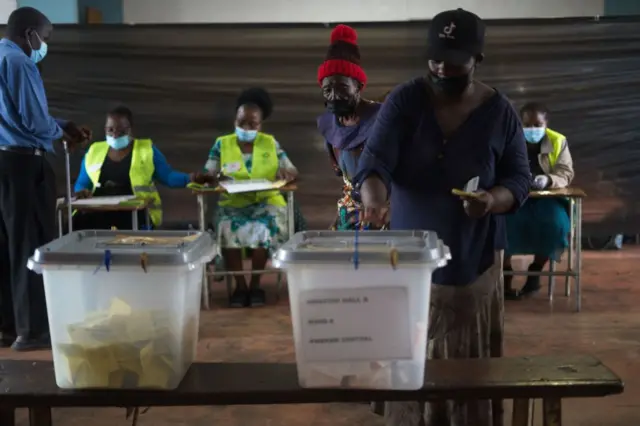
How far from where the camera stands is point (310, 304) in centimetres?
134

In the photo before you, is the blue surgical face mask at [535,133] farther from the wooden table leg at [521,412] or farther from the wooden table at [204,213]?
the wooden table leg at [521,412]

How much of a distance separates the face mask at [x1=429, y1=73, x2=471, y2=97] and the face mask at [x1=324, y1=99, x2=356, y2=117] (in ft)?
2.62

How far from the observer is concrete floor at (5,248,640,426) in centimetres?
269

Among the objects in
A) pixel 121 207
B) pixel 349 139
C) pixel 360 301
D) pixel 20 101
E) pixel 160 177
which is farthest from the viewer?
pixel 160 177

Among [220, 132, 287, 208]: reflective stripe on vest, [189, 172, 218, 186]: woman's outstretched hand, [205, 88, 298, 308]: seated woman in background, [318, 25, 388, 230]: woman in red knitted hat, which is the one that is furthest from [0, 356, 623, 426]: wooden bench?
[220, 132, 287, 208]: reflective stripe on vest

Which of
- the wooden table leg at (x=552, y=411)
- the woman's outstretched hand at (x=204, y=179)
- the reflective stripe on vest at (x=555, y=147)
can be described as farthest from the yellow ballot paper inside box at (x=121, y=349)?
the reflective stripe on vest at (x=555, y=147)

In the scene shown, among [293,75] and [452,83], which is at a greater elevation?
[293,75]

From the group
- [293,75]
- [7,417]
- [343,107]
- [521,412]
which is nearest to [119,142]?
[293,75]

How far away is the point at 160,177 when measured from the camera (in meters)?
4.69

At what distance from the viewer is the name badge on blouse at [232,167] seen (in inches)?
179

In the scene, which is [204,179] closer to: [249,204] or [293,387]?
[249,204]

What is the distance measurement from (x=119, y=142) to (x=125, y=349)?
3450 mm

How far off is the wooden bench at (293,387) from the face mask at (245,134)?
2.98 metres

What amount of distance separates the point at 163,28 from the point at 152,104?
0.58 metres
